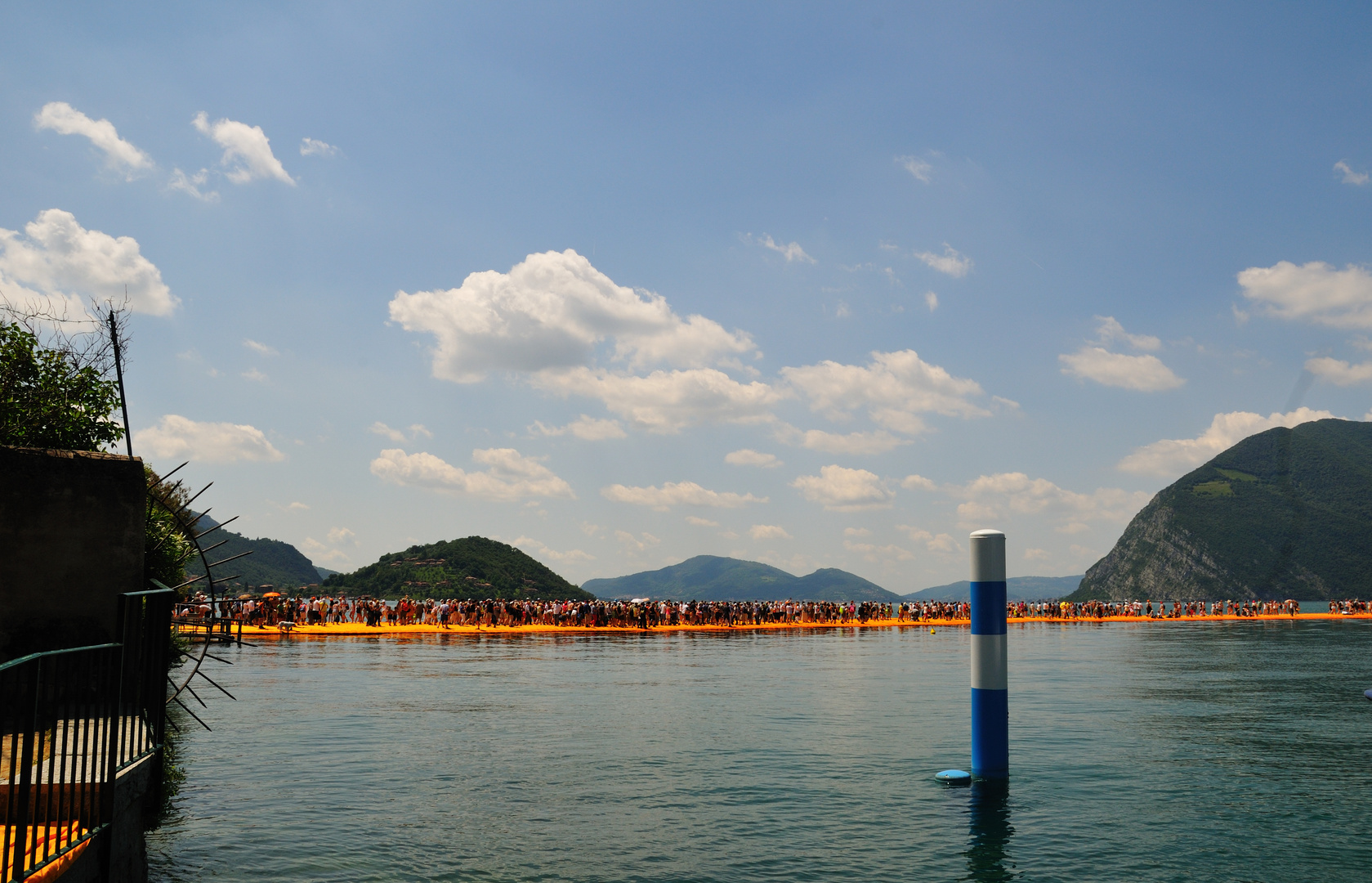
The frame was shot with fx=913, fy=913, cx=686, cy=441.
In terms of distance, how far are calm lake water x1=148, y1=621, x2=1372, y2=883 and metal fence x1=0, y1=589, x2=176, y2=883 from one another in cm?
137

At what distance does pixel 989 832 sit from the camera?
8625 millimetres

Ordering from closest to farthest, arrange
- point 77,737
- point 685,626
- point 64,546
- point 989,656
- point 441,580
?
point 77,737
point 64,546
point 989,656
point 685,626
point 441,580

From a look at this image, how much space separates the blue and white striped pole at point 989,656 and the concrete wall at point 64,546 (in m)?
8.78

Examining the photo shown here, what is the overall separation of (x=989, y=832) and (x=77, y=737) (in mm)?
7495

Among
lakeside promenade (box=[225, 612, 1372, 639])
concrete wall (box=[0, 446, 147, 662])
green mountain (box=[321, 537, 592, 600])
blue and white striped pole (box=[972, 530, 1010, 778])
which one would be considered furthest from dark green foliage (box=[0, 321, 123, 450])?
green mountain (box=[321, 537, 592, 600])

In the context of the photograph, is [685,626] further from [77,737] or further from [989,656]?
[77,737]

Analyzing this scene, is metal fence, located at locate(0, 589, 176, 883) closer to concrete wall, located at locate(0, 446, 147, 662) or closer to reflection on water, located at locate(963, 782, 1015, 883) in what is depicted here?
concrete wall, located at locate(0, 446, 147, 662)

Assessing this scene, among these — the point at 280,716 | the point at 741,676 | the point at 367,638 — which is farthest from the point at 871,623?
the point at 280,716

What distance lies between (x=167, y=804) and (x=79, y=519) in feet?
11.4

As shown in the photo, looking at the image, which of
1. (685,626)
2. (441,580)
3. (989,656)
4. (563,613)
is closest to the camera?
(989,656)

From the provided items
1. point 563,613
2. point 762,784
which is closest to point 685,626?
point 563,613

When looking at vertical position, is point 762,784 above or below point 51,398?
below

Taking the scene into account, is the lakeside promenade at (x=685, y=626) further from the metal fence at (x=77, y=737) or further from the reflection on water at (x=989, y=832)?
the metal fence at (x=77, y=737)

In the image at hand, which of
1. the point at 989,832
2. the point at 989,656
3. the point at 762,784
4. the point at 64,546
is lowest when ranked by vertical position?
the point at 762,784
